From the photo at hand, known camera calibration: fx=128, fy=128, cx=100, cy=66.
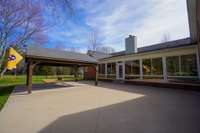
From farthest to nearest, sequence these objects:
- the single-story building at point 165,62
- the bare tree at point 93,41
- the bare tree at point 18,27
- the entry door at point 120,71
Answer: the bare tree at point 93,41
the bare tree at point 18,27
the entry door at point 120,71
the single-story building at point 165,62

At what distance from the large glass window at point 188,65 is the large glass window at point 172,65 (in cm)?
37

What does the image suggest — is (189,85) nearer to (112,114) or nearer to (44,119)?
(112,114)

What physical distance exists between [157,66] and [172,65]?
1.28 m

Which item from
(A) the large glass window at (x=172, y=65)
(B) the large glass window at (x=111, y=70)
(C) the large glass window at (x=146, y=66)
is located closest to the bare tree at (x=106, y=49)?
(B) the large glass window at (x=111, y=70)

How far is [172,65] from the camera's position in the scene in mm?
10641

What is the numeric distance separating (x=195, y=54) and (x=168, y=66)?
2.11m

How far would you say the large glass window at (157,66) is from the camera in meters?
11.4

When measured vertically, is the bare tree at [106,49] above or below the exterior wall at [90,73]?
above

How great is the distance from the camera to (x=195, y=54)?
30.6 ft

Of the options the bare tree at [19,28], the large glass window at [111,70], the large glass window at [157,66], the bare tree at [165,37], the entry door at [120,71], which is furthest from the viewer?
the bare tree at [165,37]

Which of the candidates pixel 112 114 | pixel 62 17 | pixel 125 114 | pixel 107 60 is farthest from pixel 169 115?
pixel 107 60

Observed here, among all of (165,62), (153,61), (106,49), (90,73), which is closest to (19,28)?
(90,73)

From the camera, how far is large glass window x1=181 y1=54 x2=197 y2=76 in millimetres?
9430

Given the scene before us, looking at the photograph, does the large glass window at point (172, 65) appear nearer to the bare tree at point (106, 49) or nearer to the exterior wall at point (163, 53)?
the exterior wall at point (163, 53)
